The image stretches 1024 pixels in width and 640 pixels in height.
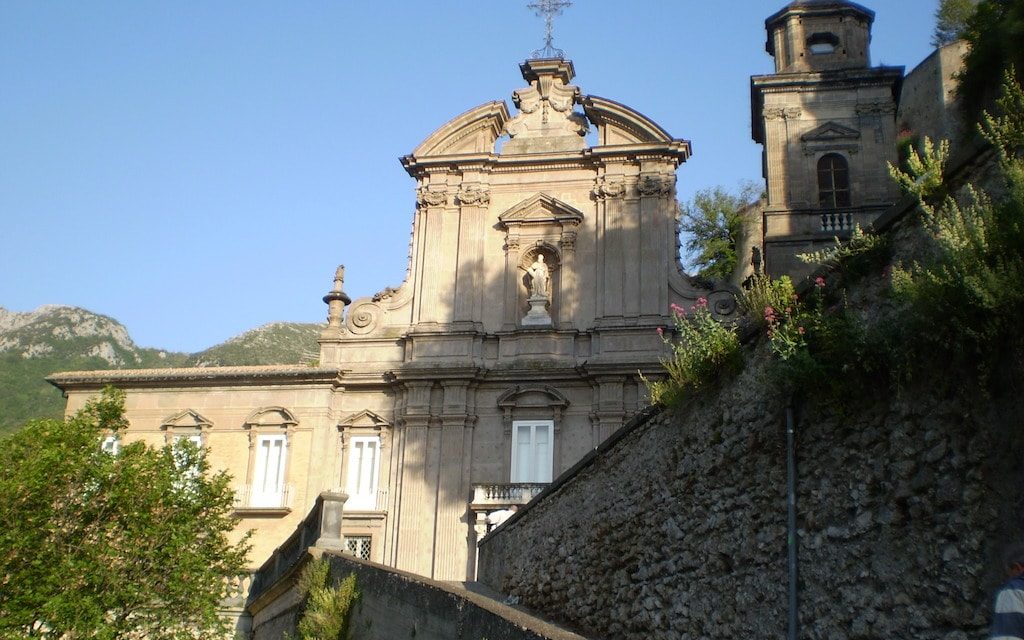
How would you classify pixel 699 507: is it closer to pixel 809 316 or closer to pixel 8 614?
pixel 809 316

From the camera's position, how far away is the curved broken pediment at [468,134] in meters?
29.3

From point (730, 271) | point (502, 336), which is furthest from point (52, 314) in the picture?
point (502, 336)

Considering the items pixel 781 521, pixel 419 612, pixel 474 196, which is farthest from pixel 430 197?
pixel 781 521

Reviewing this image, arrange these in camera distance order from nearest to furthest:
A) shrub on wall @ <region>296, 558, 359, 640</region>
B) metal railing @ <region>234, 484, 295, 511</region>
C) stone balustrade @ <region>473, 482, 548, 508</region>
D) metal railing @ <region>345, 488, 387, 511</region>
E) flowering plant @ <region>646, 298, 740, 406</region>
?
flowering plant @ <region>646, 298, 740, 406</region>
shrub on wall @ <region>296, 558, 359, 640</region>
stone balustrade @ <region>473, 482, 548, 508</region>
metal railing @ <region>345, 488, 387, 511</region>
metal railing @ <region>234, 484, 295, 511</region>

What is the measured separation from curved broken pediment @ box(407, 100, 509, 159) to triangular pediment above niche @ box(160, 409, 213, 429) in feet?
30.9

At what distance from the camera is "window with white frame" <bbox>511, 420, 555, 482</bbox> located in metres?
25.5

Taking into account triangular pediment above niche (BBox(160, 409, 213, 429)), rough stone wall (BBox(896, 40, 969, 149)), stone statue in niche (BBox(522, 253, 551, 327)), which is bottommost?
triangular pediment above niche (BBox(160, 409, 213, 429))

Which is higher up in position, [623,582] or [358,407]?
[358,407]

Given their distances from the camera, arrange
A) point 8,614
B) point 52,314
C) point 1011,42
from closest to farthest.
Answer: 1. point 1011,42
2. point 8,614
3. point 52,314

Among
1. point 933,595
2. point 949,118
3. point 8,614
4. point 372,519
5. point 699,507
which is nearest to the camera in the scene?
point 933,595

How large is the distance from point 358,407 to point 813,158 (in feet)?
45.7

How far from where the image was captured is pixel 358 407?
27.5 meters

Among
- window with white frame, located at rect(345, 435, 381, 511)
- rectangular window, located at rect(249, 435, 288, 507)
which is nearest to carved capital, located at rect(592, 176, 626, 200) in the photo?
window with white frame, located at rect(345, 435, 381, 511)

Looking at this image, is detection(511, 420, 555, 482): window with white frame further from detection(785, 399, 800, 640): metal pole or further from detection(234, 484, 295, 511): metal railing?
detection(785, 399, 800, 640): metal pole
